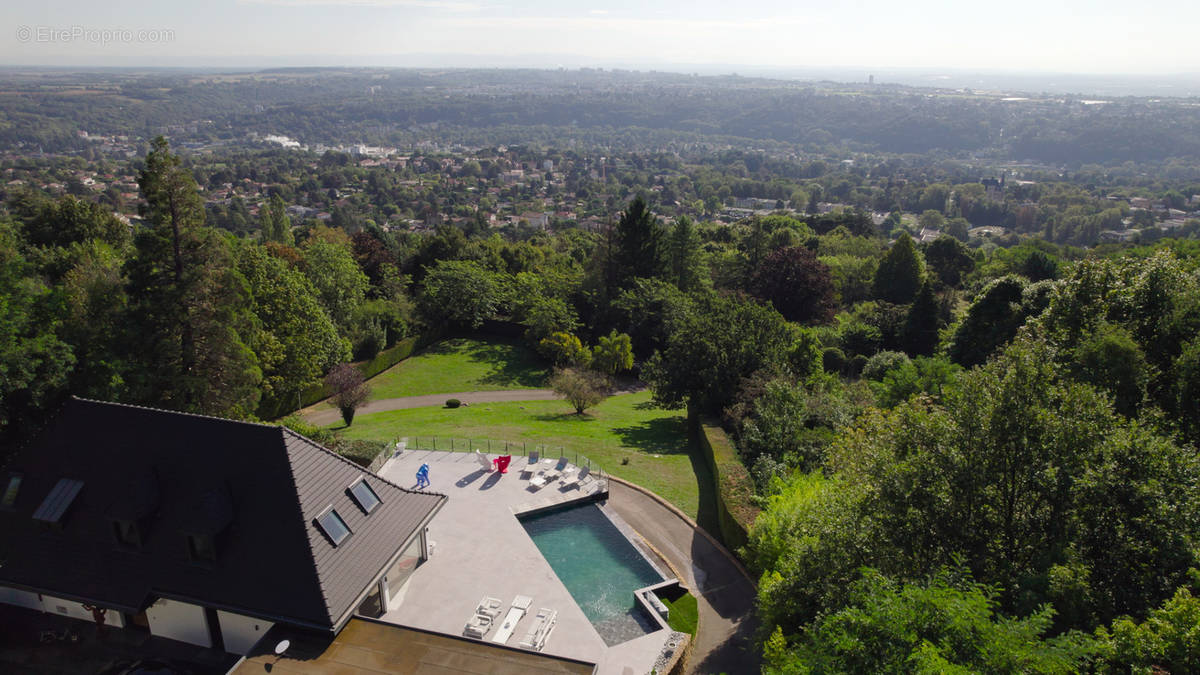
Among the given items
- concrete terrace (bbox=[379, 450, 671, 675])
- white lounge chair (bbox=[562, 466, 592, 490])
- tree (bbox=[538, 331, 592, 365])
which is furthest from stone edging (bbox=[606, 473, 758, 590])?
tree (bbox=[538, 331, 592, 365])

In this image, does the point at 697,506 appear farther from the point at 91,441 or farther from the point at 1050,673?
the point at 91,441

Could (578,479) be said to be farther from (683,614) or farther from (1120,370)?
(1120,370)

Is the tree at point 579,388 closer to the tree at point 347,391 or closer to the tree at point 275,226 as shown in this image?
the tree at point 347,391

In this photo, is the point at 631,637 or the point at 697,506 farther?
the point at 697,506

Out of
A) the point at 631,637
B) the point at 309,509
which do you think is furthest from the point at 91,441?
the point at 631,637

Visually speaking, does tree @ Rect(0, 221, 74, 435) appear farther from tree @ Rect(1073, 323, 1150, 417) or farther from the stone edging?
tree @ Rect(1073, 323, 1150, 417)

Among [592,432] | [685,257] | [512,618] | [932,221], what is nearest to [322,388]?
[592,432]

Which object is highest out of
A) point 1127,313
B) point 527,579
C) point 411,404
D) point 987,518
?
point 1127,313
